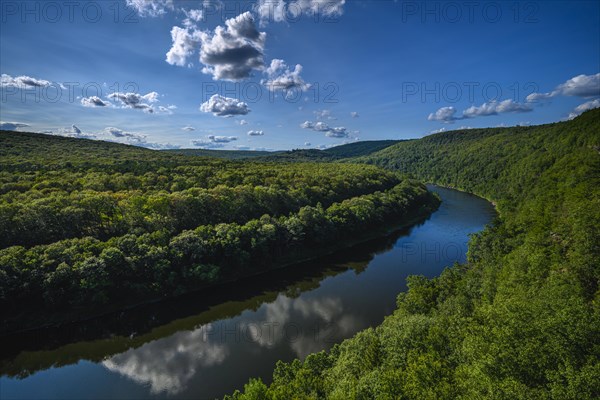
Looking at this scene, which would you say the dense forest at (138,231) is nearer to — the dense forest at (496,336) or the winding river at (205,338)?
the winding river at (205,338)

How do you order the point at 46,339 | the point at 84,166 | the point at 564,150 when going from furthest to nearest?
the point at 564,150, the point at 84,166, the point at 46,339

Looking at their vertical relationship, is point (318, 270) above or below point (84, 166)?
below

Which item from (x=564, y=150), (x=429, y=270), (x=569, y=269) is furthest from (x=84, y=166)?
(x=564, y=150)

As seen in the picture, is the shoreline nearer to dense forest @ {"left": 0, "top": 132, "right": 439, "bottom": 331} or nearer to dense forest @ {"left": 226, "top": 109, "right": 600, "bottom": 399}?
dense forest @ {"left": 0, "top": 132, "right": 439, "bottom": 331}

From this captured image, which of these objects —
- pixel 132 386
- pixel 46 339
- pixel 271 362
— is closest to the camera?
pixel 132 386

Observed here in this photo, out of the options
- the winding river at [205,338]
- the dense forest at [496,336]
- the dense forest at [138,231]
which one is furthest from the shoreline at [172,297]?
the dense forest at [496,336]

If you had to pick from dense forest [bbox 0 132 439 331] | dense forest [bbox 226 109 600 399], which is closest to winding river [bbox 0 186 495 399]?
dense forest [bbox 0 132 439 331]

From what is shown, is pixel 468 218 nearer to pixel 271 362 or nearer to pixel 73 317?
pixel 271 362
